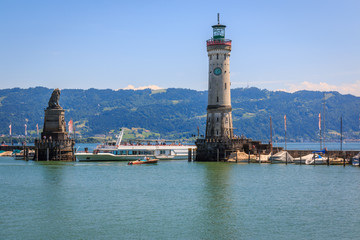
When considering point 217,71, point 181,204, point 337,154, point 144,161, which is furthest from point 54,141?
point 181,204

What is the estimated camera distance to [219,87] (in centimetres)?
11556

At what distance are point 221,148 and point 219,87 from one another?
46.1ft

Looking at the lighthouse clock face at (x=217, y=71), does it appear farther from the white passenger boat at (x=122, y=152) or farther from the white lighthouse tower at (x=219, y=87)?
the white passenger boat at (x=122, y=152)

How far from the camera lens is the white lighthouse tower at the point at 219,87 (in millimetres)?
115562

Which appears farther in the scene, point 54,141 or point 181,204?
point 54,141

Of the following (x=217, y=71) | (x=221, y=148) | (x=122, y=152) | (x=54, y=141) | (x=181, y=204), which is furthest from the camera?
(x=122, y=152)

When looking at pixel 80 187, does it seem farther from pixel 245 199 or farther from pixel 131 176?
pixel 245 199

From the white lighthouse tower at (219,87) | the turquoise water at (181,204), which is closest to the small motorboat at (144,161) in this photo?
the white lighthouse tower at (219,87)

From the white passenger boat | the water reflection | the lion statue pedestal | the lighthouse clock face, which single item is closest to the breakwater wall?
the lighthouse clock face

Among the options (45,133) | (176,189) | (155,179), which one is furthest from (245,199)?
(45,133)

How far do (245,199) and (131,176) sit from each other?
3024 cm

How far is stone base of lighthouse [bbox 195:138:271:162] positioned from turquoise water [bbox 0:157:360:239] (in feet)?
67.0

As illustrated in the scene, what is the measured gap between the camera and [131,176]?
286 feet

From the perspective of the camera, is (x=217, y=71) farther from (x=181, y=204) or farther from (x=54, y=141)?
(x=181, y=204)
